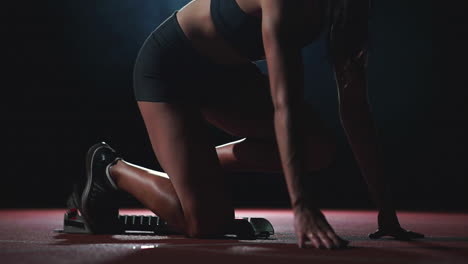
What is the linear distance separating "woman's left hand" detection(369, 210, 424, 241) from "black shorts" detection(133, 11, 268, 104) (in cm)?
51

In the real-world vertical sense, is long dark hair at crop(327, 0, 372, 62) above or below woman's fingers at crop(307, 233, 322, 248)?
above

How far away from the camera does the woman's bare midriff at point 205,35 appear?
149cm

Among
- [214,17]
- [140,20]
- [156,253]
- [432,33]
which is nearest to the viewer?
[156,253]

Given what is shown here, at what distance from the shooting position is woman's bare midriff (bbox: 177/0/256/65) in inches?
58.7

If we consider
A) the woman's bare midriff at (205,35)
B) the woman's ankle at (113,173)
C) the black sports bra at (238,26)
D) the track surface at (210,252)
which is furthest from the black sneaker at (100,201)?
the black sports bra at (238,26)

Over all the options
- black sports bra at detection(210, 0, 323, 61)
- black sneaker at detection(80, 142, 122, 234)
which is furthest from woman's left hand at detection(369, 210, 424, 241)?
black sneaker at detection(80, 142, 122, 234)

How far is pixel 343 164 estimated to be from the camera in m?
4.20

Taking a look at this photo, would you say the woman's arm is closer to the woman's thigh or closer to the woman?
the woman

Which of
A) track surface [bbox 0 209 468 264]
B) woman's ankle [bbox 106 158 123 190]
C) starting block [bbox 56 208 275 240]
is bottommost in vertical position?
track surface [bbox 0 209 468 264]

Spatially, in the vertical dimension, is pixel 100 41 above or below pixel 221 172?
above

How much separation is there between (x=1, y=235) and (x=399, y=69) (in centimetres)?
323

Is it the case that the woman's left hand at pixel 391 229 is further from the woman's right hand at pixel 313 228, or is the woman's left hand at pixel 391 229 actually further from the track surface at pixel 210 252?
the woman's right hand at pixel 313 228

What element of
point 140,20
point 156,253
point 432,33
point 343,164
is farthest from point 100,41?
point 156,253

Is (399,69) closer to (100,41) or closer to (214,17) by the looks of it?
(100,41)
